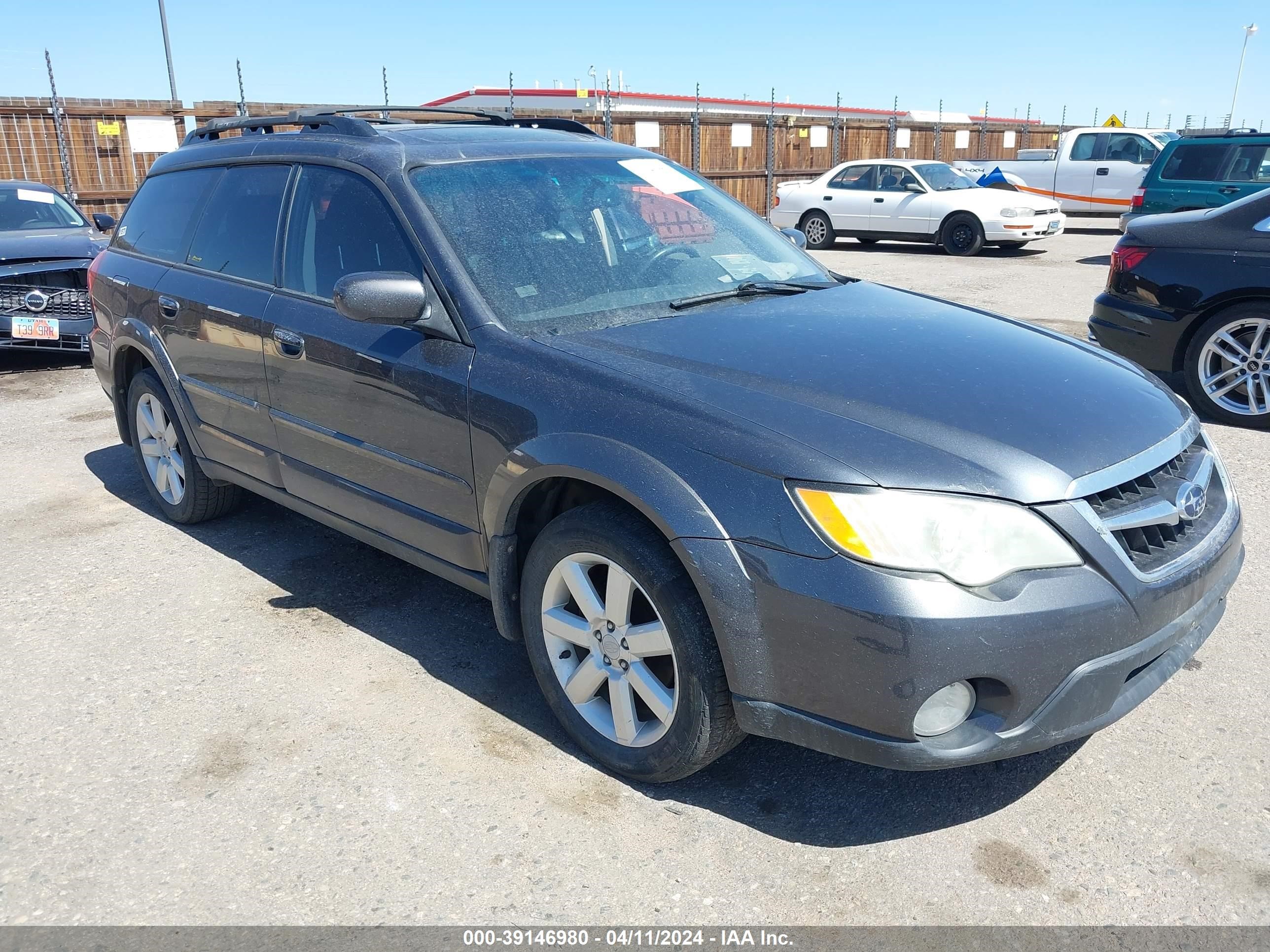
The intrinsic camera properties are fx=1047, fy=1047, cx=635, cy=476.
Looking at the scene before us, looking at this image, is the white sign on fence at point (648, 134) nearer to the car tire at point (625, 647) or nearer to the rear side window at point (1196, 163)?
the rear side window at point (1196, 163)

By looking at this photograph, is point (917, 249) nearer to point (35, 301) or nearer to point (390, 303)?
point (35, 301)

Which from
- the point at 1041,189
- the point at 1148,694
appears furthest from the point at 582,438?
the point at 1041,189

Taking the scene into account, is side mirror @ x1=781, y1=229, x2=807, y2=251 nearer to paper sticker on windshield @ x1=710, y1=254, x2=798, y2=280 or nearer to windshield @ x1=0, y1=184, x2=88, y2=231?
paper sticker on windshield @ x1=710, y1=254, x2=798, y2=280

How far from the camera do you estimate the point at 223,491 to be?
16.2 feet

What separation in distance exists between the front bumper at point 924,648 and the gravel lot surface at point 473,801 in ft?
1.17

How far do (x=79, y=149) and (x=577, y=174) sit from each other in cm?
1398

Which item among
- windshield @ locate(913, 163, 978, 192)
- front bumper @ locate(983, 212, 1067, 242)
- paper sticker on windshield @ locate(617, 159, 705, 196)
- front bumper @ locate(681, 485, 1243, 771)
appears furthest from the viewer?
windshield @ locate(913, 163, 978, 192)

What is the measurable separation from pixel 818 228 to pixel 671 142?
12.8 feet

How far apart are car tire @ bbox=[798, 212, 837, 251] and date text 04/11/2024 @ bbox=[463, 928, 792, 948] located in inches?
637

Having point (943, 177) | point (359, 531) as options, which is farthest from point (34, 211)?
point (943, 177)

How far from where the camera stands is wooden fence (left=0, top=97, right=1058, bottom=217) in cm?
1452

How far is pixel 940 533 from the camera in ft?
7.70

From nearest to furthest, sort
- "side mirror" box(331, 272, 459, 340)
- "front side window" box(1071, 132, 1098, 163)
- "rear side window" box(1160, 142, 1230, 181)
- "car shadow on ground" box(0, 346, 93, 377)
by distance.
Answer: "side mirror" box(331, 272, 459, 340)
"car shadow on ground" box(0, 346, 93, 377)
"rear side window" box(1160, 142, 1230, 181)
"front side window" box(1071, 132, 1098, 163)

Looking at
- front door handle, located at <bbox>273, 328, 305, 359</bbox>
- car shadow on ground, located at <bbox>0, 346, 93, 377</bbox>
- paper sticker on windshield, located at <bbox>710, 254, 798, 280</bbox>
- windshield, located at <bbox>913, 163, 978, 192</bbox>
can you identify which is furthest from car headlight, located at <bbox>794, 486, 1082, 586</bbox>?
windshield, located at <bbox>913, 163, 978, 192</bbox>
